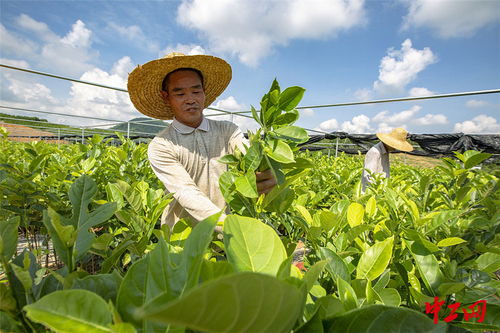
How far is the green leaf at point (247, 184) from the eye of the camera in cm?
77

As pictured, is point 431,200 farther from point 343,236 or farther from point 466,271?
point 343,236

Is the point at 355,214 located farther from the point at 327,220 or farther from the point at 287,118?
the point at 287,118

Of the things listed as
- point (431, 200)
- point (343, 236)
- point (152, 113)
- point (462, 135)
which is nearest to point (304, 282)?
point (343, 236)

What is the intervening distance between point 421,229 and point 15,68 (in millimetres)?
4361

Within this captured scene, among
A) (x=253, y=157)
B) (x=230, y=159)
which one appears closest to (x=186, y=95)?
(x=230, y=159)

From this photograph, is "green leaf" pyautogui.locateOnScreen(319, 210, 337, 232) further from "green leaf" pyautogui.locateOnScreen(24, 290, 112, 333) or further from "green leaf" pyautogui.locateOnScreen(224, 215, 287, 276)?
"green leaf" pyautogui.locateOnScreen(24, 290, 112, 333)

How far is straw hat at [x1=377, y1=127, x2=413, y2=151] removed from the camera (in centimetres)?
436

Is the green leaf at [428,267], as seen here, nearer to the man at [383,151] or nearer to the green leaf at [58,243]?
the green leaf at [58,243]

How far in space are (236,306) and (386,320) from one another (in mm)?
265

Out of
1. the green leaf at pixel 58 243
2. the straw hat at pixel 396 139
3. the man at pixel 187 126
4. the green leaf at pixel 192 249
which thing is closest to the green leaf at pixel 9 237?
the green leaf at pixel 58 243

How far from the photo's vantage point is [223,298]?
258 millimetres

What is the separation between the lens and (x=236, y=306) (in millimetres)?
273

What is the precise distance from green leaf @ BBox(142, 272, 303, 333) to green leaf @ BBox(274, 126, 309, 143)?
523 millimetres

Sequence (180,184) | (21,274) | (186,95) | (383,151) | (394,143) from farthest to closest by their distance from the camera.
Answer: (383,151) → (394,143) → (186,95) → (180,184) → (21,274)
